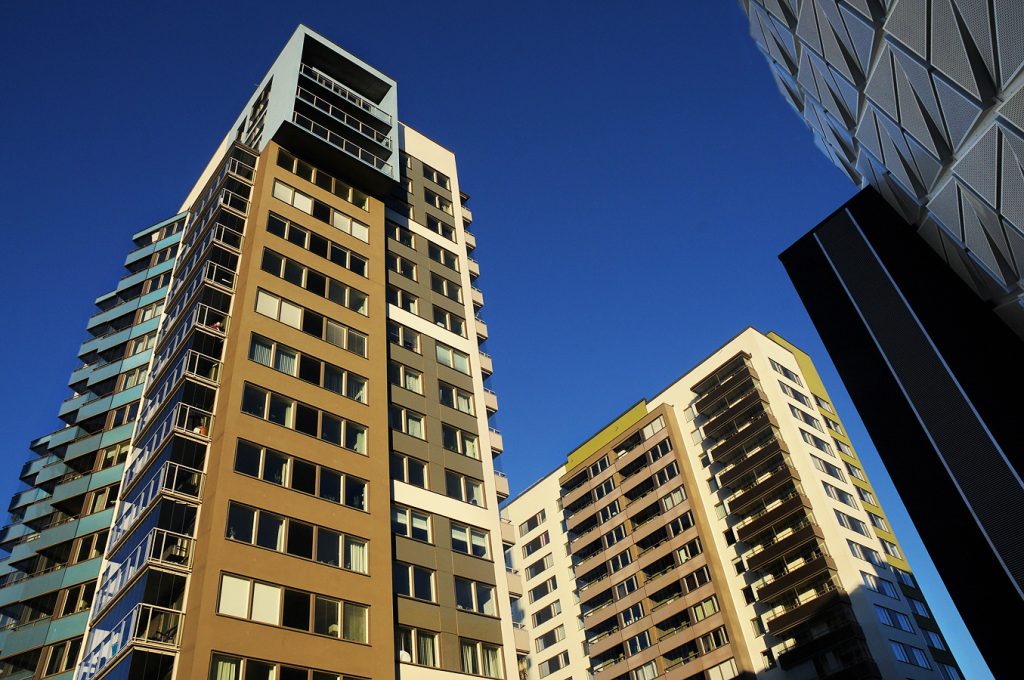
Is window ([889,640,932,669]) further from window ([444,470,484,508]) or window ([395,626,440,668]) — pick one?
window ([395,626,440,668])

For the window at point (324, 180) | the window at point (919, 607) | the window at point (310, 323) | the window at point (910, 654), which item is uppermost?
the window at point (324, 180)

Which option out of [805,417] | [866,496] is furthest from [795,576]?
[805,417]

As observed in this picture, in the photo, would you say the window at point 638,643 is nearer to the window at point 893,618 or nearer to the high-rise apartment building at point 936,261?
the window at point 893,618

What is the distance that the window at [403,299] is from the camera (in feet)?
148

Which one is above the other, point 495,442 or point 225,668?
point 495,442

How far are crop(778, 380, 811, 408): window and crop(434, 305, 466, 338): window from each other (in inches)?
1714

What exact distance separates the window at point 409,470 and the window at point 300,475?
9.38 ft

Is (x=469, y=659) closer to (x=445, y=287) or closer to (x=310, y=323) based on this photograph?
(x=310, y=323)

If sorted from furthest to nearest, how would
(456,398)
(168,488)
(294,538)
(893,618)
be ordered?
(893,618) → (456,398) → (294,538) → (168,488)

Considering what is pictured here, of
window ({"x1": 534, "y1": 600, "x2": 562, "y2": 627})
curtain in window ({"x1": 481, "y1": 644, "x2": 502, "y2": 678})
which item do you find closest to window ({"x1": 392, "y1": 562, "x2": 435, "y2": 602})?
curtain in window ({"x1": 481, "y1": 644, "x2": 502, "y2": 678})

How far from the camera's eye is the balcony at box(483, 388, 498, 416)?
45.1 meters

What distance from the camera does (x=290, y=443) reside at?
108 feet

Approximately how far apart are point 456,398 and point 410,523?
9.69 metres

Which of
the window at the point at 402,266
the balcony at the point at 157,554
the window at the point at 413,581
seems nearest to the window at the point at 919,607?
the window at the point at 413,581
